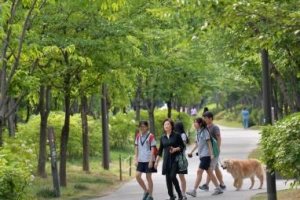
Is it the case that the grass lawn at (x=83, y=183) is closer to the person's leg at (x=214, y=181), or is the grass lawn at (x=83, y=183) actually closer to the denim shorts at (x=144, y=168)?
the denim shorts at (x=144, y=168)

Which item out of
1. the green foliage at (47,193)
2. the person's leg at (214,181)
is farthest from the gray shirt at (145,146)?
the green foliage at (47,193)

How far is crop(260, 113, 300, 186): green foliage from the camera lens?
10.1m

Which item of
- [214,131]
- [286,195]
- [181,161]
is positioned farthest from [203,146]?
[286,195]

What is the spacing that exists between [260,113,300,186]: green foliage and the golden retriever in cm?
505

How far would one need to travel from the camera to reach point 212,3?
26.6 ft

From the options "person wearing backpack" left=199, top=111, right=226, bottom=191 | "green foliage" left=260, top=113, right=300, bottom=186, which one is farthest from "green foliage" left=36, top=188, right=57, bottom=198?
"green foliage" left=260, top=113, right=300, bottom=186

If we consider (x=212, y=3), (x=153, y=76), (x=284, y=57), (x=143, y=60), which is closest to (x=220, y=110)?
(x=153, y=76)

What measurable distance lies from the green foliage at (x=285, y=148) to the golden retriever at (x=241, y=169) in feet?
16.6

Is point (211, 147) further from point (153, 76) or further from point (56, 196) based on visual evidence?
point (153, 76)

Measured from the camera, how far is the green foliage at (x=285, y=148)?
396 inches

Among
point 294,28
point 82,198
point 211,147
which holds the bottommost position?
point 82,198

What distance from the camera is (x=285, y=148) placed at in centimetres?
1016

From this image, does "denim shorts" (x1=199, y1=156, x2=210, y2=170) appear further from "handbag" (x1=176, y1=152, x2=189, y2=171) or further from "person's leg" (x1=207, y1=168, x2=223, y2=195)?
"handbag" (x1=176, y1=152, x2=189, y2=171)

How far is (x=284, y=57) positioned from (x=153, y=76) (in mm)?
19930
